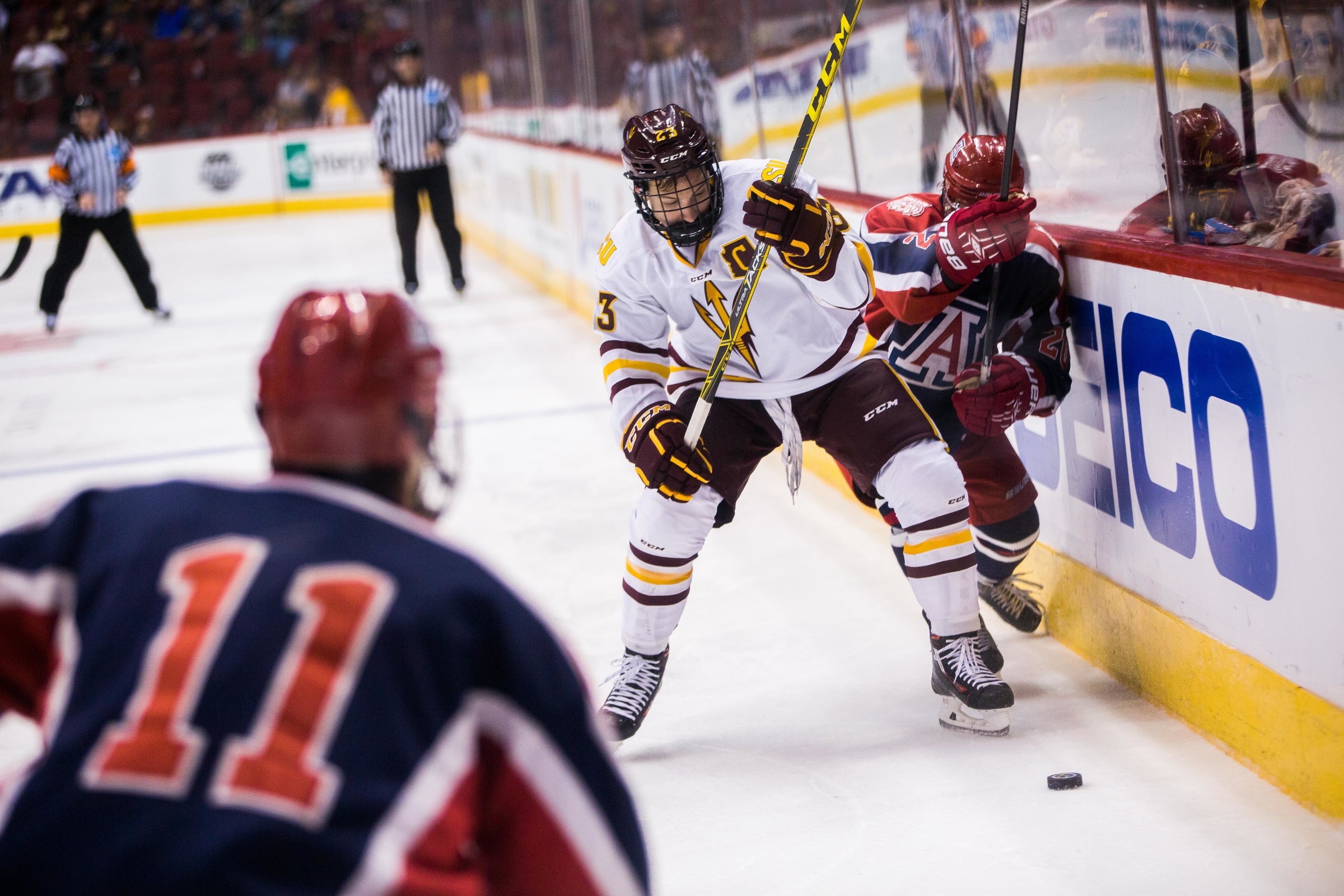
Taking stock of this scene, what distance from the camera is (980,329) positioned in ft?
8.63

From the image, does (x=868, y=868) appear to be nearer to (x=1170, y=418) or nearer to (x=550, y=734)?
(x=1170, y=418)

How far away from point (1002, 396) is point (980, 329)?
0.86ft

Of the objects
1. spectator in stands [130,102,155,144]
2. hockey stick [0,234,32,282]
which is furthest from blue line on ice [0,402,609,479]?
spectator in stands [130,102,155,144]

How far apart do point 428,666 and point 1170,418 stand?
5.72 ft

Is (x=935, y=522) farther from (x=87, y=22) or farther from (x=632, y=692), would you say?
(x=87, y=22)

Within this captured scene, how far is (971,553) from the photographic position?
232 centimetres

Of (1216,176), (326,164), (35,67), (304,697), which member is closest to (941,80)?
(1216,176)

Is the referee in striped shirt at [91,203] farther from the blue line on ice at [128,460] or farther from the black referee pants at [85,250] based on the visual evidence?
the blue line on ice at [128,460]

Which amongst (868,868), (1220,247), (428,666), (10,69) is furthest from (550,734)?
(10,69)

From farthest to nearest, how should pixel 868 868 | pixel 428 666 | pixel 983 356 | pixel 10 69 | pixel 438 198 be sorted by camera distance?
pixel 10 69, pixel 438 198, pixel 983 356, pixel 868 868, pixel 428 666

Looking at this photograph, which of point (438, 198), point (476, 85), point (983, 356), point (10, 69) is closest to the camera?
point (983, 356)

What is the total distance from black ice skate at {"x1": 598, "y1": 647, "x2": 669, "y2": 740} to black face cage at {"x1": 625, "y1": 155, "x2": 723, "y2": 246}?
2.58 feet

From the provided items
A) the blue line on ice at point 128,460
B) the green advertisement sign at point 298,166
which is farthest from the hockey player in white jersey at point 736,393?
the green advertisement sign at point 298,166

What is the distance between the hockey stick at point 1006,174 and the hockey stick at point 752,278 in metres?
0.33
